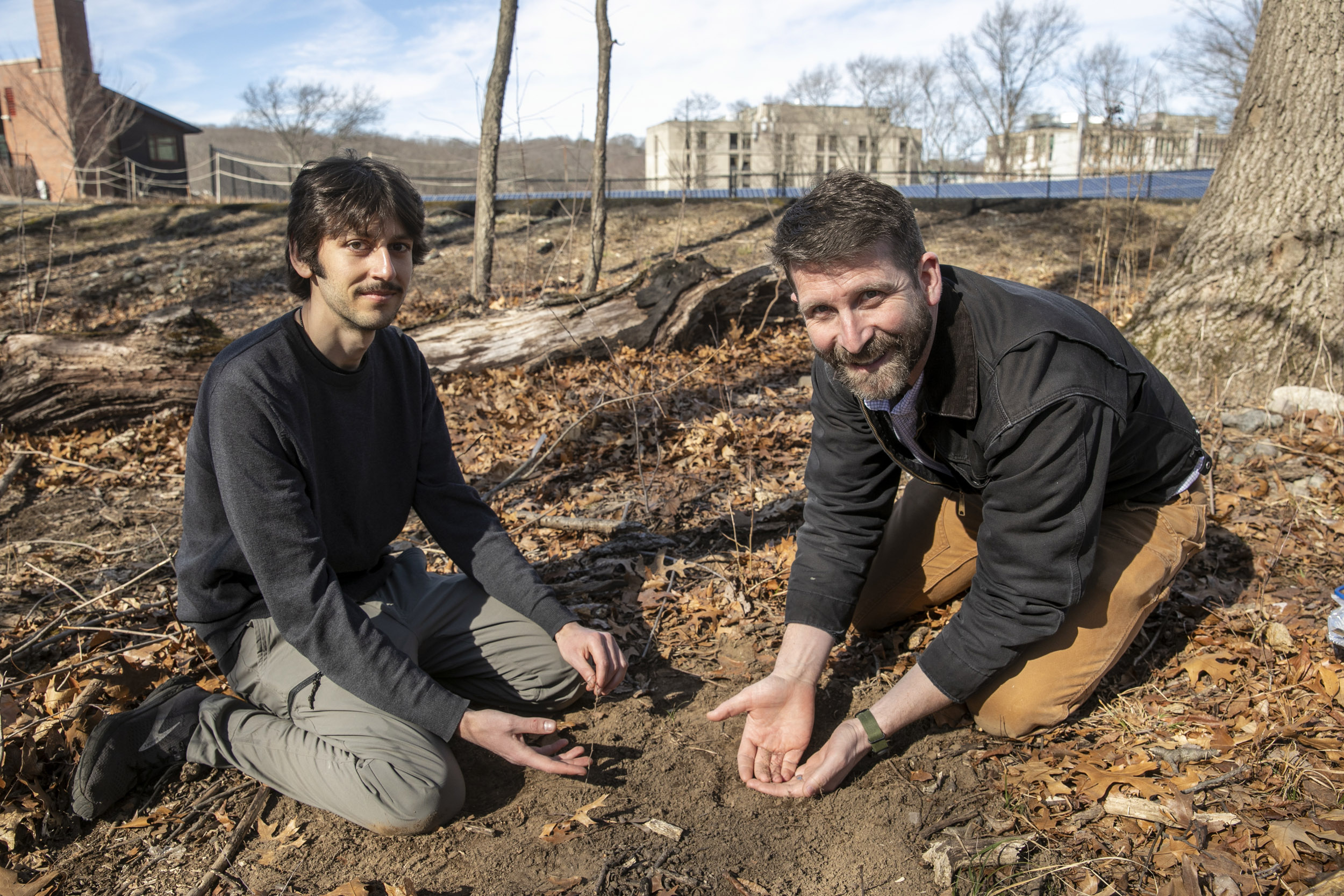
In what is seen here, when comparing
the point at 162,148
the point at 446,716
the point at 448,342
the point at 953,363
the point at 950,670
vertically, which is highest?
the point at 162,148

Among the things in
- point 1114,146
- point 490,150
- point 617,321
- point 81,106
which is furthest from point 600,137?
Result: point 81,106

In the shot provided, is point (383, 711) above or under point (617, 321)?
under

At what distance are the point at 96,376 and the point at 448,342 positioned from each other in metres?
2.51

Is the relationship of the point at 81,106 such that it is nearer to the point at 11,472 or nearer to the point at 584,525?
the point at 11,472

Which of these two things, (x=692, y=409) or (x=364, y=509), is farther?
(x=692, y=409)

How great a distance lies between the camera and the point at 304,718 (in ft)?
8.14

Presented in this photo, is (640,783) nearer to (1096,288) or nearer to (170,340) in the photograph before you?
(170,340)

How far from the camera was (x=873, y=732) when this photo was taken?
7.98 feet

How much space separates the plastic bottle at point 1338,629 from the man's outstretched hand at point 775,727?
5.88 feet

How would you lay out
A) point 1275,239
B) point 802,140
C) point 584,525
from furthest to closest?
point 802,140, point 1275,239, point 584,525

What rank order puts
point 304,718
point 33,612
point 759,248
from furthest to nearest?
1. point 759,248
2. point 33,612
3. point 304,718

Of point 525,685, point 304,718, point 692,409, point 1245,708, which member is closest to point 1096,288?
point 692,409

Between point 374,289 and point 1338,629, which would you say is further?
point 1338,629

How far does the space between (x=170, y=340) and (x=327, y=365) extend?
4582 mm
